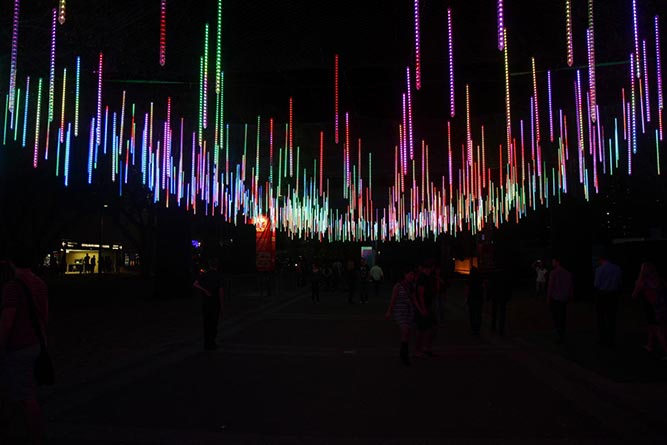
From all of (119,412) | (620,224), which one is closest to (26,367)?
(119,412)

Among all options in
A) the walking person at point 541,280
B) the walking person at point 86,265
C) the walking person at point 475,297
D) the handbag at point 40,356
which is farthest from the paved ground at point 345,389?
the walking person at point 86,265

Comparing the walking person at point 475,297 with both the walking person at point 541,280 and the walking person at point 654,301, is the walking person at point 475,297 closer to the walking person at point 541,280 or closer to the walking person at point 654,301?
→ the walking person at point 654,301

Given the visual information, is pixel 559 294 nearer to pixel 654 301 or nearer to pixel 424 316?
pixel 654 301

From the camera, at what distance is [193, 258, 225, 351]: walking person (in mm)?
11367

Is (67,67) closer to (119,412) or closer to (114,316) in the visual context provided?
(114,316)

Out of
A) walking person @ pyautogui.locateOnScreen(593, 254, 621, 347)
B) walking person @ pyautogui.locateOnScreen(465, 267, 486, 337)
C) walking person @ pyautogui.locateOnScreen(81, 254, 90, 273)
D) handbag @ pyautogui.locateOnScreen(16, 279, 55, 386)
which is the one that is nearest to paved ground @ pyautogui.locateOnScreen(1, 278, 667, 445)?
walking person @ pyautogui.locateOnScreen(593, 254, 621, 347)

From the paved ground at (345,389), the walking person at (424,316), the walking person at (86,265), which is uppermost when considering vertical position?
the walking person at (86,265)

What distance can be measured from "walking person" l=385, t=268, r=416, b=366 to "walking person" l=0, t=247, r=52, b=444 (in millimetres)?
5968

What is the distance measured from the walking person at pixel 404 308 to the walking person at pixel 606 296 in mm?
4025

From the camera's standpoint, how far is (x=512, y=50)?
48.6ft

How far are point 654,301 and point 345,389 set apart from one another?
567 cm

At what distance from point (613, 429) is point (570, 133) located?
56.9ft

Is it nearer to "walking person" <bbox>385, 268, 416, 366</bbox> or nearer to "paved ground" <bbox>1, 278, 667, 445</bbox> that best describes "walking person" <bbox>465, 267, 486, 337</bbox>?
"paved ground" <bbox>1, 278, 667, 445</bbox>

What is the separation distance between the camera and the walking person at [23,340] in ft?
15.5
